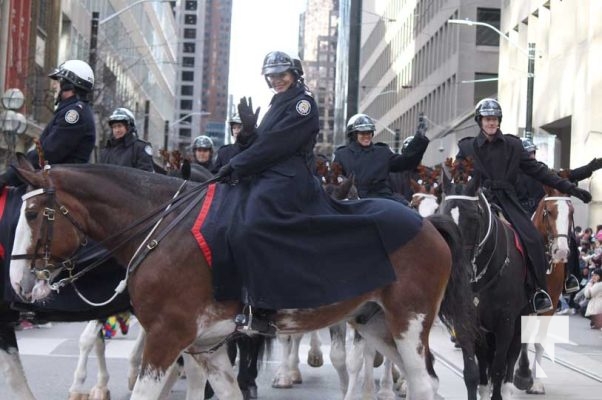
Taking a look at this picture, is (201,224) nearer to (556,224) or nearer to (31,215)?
(31,215)

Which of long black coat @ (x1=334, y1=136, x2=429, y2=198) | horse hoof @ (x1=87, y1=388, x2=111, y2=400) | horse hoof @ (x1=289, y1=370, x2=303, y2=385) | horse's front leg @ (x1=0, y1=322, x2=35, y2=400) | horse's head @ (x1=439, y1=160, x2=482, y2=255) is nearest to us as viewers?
horse's front leg @ (x1=0, y1=322, x2=35, y2=400)

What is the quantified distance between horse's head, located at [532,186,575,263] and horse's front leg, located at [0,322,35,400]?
6292 mm

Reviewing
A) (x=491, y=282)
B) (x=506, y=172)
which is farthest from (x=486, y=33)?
(x=491, y=282)

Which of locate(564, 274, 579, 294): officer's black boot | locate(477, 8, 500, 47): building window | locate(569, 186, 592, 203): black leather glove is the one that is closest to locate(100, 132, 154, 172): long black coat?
locate(569, 186, 592, 203): black leather glove

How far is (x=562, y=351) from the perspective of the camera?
18.0 meters

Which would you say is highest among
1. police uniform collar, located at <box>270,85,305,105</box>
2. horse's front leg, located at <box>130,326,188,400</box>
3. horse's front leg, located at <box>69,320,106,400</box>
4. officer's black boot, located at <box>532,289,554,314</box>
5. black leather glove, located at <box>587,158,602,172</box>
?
police uniform collar, located at <box>270,85,305,105</box>

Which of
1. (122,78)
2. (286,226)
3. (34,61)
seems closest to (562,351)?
(286,226)

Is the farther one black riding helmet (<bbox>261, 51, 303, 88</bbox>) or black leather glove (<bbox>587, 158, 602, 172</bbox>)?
black leather glove (<bbox>587, 158, 602, 172</bbox>)

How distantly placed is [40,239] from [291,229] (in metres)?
1.76

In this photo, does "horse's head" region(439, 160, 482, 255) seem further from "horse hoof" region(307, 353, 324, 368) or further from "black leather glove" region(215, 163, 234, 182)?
"horse hoof" region(307, 353, 324, 368)

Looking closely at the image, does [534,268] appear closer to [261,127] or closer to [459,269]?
[459,269]

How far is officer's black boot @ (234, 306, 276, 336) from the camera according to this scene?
7.96 m

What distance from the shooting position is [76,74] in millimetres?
10008

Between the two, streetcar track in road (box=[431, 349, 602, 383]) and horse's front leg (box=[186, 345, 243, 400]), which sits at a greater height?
horse's front leg (box=[186, 345, 243, 400])
